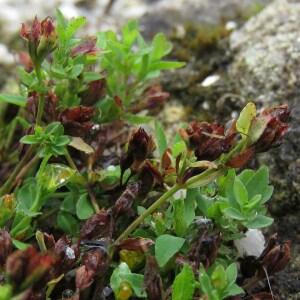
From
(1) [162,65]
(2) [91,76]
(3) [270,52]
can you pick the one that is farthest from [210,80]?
(2) [91,76]

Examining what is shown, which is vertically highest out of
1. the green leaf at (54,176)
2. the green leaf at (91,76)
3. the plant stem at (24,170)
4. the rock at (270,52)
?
the green leaf at (91,76)

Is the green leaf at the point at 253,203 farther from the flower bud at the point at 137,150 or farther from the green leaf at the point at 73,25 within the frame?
the green leaf at the point at 73,25

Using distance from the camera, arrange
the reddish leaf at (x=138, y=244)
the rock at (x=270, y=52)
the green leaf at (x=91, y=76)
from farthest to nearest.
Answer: the rock at (x=270, y=52) < the green leaf at (x=91, y=76) < the reddish leaf at (x=138, y=244)

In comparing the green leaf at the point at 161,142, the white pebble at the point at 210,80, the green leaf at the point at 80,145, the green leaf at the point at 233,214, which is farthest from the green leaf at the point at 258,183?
the white pebble at the point at 210,80

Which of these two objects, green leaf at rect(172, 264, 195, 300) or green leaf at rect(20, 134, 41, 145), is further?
green leaf at rect(20, 134, 41, 145)

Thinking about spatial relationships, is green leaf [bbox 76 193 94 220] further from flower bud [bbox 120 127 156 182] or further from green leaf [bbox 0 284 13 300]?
green leaf [bbox 0 284 13 300]

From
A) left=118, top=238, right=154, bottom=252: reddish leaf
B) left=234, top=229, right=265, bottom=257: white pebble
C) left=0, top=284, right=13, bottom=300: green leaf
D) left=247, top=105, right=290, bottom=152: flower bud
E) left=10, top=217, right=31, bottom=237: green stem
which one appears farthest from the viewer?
left=234, top=229, right=265, bottom=257: white pebble

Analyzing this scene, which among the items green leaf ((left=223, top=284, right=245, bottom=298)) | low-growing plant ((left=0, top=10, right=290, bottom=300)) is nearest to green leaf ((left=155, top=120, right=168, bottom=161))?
low-growing plant ((left=0, top=10, right=290, bottom=300))

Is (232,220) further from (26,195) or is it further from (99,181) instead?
(26,195)
